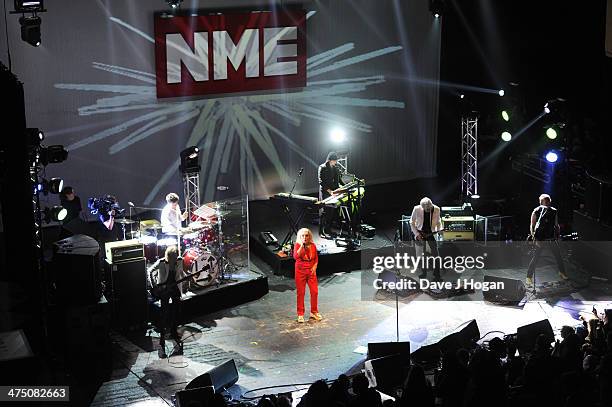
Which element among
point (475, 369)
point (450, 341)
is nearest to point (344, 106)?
point (450, 341)

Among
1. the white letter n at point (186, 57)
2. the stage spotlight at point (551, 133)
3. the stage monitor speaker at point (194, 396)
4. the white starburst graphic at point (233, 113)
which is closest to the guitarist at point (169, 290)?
the stage monitor speaker at point (194, 396)

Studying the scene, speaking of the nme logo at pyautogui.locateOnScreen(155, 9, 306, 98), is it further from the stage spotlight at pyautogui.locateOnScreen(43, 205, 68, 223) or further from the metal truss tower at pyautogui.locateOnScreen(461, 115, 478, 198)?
the stage spotlight at pyautogui.locateOnScreen(43, 205, 68, 223)

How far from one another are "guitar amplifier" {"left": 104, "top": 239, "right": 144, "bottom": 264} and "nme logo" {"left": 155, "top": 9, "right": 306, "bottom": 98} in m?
4.67

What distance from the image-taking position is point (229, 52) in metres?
16.1

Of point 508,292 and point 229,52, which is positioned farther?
point 229,52

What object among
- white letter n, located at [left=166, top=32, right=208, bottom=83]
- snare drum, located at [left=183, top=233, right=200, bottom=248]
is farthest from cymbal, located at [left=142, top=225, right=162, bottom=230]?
white letter n, located at [left=166, top=32, right=208, bottom=83]

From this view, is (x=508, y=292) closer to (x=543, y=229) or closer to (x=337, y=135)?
(x=543, y=229)

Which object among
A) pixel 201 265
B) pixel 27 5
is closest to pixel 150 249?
pixel 201 265

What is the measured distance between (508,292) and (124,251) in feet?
17.7

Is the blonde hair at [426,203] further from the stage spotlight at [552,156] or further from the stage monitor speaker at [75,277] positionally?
the stage monitor speaker at [75,277]

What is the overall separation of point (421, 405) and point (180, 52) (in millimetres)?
10298

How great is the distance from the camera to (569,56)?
57.5 ft

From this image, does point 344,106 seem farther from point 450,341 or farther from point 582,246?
point 450,341

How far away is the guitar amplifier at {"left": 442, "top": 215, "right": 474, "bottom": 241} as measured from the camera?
14391 mm
